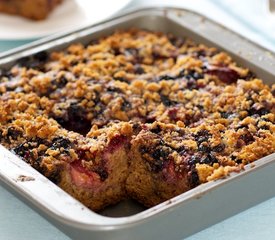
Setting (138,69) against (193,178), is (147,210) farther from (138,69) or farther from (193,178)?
(138,69)

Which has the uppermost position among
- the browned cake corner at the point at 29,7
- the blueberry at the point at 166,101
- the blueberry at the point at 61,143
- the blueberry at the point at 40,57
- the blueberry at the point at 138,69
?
the blueberry at the point at 166,101

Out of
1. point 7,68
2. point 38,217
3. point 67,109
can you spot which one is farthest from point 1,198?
point 7,68

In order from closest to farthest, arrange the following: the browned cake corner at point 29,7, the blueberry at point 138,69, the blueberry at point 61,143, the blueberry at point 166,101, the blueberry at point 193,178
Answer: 1. the blueberry at point 193,178
2. the blueberry at point 61,143
3. the blueberry at point 166,101
4. the blueberry at point 138,69
5. the browned cake corner at point 29,7

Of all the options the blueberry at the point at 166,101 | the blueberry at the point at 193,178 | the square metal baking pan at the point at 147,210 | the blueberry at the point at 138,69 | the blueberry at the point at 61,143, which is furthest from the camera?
the blueberry at the point at 138,69

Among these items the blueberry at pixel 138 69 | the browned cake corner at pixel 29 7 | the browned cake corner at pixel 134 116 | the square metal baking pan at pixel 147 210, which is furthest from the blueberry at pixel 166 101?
the browned cake corner at pixel 29 7

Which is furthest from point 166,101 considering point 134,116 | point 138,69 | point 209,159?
point 209,159

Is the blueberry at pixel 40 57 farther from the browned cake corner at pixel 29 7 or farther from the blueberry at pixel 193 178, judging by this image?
the blueberry at pixel 193 178

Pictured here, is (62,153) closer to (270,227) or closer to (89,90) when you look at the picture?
(89,90)
